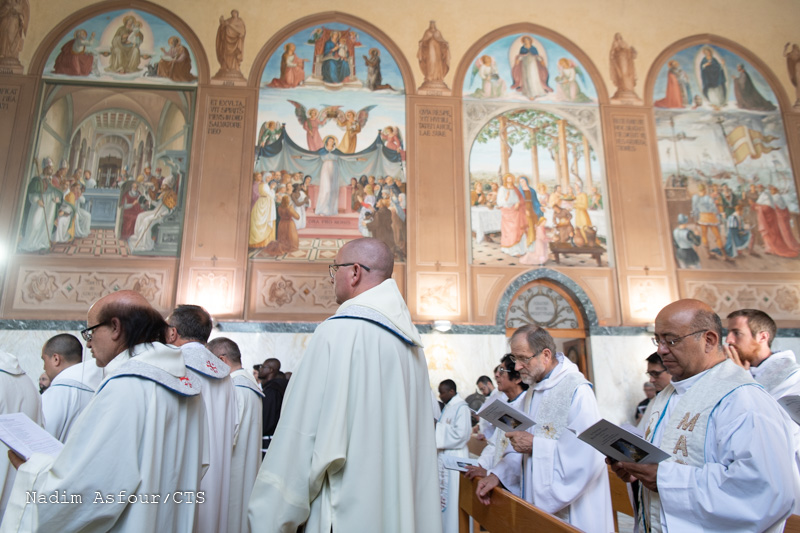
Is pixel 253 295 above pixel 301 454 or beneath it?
above

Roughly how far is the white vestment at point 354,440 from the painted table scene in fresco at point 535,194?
857 cm

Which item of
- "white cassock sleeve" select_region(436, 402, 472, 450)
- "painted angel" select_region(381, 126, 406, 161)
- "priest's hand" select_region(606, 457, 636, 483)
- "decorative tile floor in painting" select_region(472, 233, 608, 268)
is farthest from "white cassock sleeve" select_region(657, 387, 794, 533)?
"painted angel" select_region(381, 126, 406, 161)

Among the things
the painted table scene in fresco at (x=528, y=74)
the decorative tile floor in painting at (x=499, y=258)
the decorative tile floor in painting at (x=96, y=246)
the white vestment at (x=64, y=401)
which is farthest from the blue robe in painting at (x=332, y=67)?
the white vestment at (x=64, y=401)

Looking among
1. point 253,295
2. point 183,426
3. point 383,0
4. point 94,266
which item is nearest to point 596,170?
point 383,0

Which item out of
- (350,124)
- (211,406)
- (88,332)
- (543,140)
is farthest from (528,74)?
(88,332)

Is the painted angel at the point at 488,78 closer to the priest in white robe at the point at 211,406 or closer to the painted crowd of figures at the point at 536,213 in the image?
A: the painted crowd of figures at the point at 536,213

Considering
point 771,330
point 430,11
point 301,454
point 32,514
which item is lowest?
point 32,514

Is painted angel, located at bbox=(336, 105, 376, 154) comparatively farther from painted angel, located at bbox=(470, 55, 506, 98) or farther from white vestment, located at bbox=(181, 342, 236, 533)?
white vestment, located at bbox=(181, 342, 236, 533)

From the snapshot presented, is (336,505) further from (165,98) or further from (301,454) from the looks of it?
(165,98)

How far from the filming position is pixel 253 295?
990 centimetres

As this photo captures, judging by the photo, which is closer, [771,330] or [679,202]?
[771,330]

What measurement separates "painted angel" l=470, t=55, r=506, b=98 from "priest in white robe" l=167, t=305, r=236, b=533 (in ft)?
31.5

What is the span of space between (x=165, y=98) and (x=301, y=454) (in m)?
10.6

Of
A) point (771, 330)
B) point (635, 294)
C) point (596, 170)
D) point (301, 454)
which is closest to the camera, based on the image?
point (301, 454)
